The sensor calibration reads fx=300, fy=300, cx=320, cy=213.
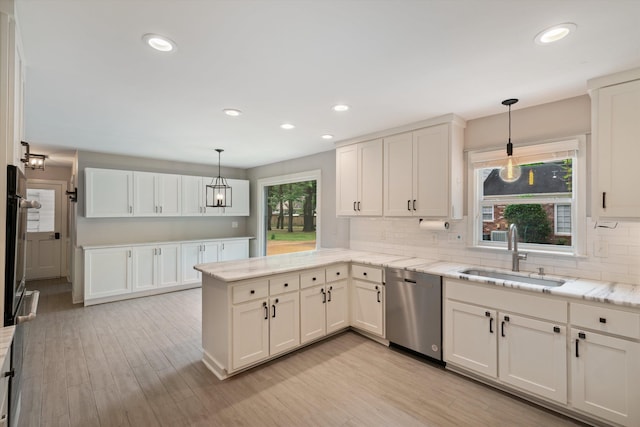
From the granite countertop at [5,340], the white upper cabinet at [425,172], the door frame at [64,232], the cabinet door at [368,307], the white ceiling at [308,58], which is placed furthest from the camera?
the door frame at [64,232]

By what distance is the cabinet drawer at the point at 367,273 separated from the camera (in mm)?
3344

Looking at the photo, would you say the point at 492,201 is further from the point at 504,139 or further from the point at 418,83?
the point at 418,83

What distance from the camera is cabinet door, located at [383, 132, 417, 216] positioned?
11.2 feet

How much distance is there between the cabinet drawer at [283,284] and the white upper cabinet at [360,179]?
1349 mm

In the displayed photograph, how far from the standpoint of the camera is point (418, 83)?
2.36m

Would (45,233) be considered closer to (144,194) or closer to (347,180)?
(144,194)

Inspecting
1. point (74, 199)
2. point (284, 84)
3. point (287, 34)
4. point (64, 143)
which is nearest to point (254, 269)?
point (284, 84)

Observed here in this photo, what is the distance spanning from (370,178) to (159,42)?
104 inches

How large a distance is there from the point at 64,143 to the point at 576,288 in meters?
6.26

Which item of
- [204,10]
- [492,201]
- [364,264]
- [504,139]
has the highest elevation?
[204,10]

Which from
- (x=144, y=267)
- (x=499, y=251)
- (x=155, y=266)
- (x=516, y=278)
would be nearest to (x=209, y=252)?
(x=155, y=266)

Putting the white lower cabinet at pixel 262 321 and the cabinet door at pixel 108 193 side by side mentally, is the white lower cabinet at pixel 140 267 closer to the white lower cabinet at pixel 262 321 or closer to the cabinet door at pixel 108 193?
the cabinet door at pixel 108 193

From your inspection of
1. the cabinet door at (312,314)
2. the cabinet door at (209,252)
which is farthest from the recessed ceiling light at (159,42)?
the cabinet door at (209,252)

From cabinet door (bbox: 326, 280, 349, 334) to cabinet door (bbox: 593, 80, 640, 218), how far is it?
95.5 inches
